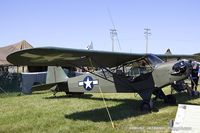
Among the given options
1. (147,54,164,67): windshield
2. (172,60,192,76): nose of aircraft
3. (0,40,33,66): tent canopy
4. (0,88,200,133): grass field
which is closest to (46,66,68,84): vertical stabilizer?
(0,88,200,133): grass field

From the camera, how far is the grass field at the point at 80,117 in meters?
7.90

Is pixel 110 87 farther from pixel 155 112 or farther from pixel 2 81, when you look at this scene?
pixel 2 81

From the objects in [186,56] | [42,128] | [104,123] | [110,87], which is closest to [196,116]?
[104,123]

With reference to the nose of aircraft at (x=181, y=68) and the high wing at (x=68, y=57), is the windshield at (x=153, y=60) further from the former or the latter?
Answer: the nose of aircraft at (x=181, y=68)

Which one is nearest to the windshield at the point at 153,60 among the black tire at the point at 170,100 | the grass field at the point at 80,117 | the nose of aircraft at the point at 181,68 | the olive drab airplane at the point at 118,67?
the olive drab airplane at the point at 118,67

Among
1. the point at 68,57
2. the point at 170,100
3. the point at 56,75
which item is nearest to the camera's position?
the point at 68,57

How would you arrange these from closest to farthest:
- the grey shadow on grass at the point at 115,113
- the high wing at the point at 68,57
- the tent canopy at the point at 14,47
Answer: the high wing at the point at 68,57 → the grey shadow on grass at the point at 115,113 → the tent canopy at the point at 14,47

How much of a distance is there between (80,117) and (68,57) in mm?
1814

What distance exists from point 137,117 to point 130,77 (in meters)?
2.23

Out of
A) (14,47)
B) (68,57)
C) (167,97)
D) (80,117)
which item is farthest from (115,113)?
(14,47)

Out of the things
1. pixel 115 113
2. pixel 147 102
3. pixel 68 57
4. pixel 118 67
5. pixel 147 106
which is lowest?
pixel 115 113

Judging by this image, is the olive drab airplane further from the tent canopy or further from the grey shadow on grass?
the tent canopy

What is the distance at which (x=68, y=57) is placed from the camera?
9.78 m

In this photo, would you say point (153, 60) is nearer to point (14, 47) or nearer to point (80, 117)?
point (80, 117)
